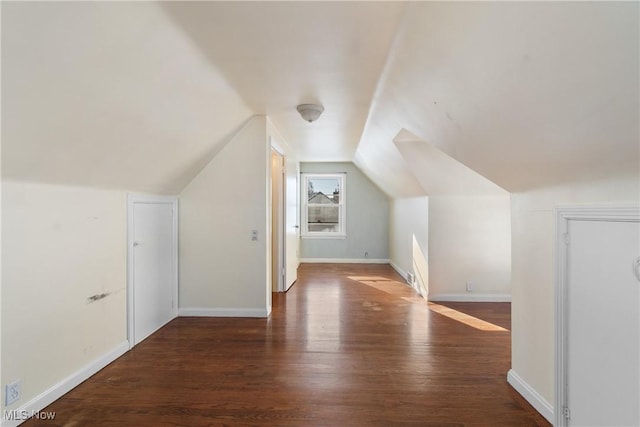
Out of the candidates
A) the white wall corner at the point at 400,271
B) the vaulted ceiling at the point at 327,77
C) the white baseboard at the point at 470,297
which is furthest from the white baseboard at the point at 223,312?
the white wall corner at the point at 400,271

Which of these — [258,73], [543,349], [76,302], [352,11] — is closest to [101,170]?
[76,302]

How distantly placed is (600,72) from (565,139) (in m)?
0.42

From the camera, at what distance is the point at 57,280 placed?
2104 millimetres

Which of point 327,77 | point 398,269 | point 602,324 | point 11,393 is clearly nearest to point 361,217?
point 398,269

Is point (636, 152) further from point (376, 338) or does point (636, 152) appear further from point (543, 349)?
point (376, 338)

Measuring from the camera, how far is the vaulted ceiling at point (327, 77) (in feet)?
3.83

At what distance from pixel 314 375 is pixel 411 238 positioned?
11.1 feet

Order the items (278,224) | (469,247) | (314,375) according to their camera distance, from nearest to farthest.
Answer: (314,375), (469,247), (278,224)

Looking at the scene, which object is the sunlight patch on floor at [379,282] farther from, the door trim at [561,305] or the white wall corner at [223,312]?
the door trim at [561,305]

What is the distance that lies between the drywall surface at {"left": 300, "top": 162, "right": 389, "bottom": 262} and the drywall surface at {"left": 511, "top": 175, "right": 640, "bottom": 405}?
5.09m

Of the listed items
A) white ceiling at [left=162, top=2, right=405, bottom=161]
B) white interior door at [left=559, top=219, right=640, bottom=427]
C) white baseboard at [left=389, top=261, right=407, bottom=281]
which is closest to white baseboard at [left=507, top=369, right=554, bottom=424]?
white interior door at [left=559, top=219, right=640, bottom=427]

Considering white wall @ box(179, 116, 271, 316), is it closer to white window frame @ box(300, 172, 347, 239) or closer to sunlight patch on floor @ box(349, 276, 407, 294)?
sunlight patch on floor @ box(349, 276, 407, 294)

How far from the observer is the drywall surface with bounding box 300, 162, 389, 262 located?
736cm

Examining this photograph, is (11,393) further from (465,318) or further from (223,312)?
(465,318)
